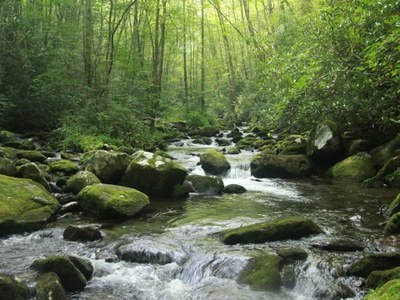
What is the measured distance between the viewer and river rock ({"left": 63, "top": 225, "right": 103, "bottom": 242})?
21.3 ft

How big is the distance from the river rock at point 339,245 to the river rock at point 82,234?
3.60 m

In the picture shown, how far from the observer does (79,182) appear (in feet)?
29.4

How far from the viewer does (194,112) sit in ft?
86.5

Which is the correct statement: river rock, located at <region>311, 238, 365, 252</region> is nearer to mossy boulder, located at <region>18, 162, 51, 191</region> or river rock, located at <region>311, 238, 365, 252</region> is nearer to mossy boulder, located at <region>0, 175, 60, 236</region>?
mossy boulder, located at <region>0, 175, 60, 236</region>

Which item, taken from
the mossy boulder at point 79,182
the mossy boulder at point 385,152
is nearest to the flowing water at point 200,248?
the mossy boulder at point 79,182

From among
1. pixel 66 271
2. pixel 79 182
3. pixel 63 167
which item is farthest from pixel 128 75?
pixel 66 271

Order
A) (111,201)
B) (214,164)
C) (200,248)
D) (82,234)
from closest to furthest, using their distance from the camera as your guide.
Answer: (200,248) → (82,234) → (111,201) → (214,164)

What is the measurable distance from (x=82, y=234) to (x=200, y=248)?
6.85ft

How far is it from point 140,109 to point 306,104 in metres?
8.18

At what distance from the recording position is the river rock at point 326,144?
477 inches

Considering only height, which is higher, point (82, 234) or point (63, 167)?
point (63, 167)

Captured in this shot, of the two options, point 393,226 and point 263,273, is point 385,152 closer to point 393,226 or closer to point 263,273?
point 393,226

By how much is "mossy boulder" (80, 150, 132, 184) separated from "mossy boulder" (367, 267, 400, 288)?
6.68 metres

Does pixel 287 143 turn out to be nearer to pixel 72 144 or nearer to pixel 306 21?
pixel 306 21
